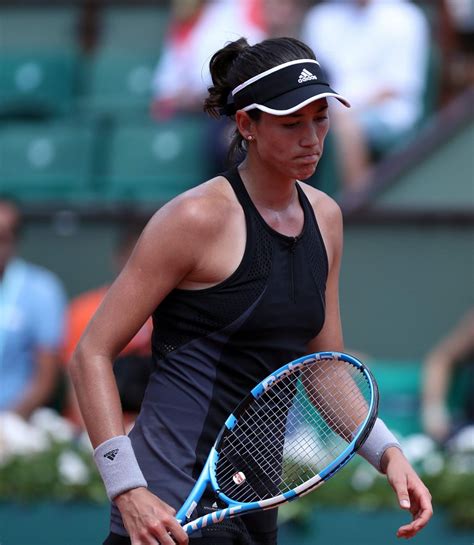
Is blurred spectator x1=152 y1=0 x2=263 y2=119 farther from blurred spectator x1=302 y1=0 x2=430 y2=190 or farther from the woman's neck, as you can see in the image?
the woman's neck

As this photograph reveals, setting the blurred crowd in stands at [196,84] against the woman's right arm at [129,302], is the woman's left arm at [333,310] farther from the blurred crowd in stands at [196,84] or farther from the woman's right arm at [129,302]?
the blurred crowd in stands at [196,84]

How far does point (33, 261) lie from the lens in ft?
23.1

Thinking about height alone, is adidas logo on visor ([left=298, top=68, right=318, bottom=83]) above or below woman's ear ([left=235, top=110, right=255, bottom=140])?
above

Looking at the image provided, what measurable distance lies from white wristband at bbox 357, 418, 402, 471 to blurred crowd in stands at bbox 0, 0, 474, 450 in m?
2.63

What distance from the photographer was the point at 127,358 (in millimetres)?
4859

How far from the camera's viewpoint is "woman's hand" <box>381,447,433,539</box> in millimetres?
2768

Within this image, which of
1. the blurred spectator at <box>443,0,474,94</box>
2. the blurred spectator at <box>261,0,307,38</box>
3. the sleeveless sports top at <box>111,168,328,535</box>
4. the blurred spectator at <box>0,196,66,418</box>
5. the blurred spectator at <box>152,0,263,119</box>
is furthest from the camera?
the blurred spectator at <box>443,0,474,94</box>

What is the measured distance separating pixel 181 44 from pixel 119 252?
77.6 inches

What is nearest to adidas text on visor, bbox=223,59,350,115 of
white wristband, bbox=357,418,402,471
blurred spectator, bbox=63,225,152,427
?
white wristband, bbox=357,418,402,471

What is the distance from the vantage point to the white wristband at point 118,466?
8.91 ft

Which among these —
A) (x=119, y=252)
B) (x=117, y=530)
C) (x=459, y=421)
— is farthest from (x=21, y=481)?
(x=117, y=530)

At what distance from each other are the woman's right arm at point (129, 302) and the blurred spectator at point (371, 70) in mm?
4125

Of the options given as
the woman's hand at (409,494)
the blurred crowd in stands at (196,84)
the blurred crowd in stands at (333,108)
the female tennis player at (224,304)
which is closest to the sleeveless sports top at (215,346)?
the female tennis player at (224,304)

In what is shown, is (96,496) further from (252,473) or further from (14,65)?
(14,65)
